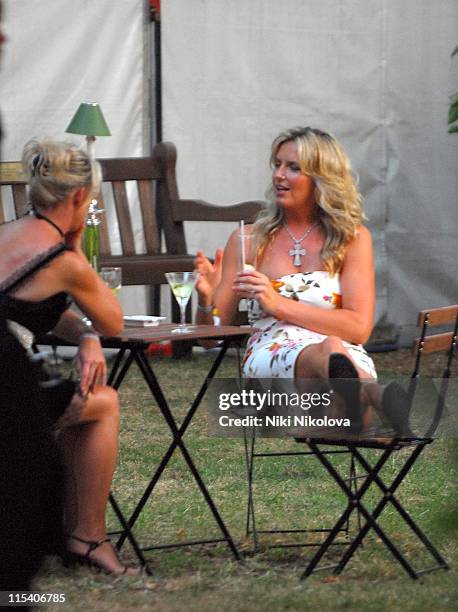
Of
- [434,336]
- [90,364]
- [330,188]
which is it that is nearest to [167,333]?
[90,364]

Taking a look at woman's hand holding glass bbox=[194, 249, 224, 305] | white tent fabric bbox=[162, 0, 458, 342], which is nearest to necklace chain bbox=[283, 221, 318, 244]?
woman's hand holding glass bbox=[194, 249, 224, 305]

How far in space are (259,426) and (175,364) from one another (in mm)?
3720

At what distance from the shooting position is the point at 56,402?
348 cm

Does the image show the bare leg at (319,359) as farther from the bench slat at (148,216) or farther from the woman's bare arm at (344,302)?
the bench slat at (148,216)

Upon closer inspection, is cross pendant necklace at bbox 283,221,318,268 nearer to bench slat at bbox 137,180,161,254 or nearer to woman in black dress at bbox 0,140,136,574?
woman in black dress at bbox 0,140,136,574

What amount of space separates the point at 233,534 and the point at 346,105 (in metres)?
4.52

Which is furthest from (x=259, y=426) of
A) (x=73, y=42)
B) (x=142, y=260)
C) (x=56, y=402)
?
(x=73, y=42)

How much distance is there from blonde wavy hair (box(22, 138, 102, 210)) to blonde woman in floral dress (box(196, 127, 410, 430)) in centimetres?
66

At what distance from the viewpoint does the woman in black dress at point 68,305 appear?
11.6 feet

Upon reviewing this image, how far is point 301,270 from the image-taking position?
4480 mm

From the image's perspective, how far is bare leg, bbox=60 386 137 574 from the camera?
147 inches

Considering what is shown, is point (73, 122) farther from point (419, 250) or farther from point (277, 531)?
point (277, 531)

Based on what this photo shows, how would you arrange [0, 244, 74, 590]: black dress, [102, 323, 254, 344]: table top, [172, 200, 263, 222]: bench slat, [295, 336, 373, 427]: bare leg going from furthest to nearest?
[172, 200, 263, 222]: bench slat
[295, 336, 373, 427]: bare leg
[102, 323, 254, 344]: table top
[0, 244, 74, 590]: black dress

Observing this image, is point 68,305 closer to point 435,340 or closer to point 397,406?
point 397,406
